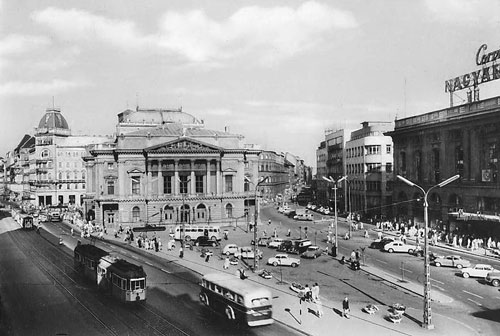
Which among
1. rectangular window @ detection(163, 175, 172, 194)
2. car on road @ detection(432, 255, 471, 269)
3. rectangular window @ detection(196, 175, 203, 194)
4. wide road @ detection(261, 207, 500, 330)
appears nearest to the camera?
wide road @ detection(261, 207, 500, 330)

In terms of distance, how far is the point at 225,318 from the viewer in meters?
29.6

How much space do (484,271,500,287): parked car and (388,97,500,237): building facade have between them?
12289 millimetres

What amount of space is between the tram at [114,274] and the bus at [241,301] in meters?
4.98

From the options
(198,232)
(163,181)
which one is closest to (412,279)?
(198,232)

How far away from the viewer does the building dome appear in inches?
5640

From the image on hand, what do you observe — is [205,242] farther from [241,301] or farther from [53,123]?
[53,123]

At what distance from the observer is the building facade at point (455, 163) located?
6006 centimetres

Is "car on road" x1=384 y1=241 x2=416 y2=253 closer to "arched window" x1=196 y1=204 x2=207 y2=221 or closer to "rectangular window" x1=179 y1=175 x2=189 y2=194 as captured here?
"arched window" x1=196 y1=204 x2=207 y2=221

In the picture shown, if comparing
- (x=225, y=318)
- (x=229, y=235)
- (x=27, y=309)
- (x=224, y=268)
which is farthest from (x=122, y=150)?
(x=225, y=318)

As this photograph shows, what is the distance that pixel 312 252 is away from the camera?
5388 cm

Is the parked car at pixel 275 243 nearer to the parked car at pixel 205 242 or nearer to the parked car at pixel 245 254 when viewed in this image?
the parked car at pixel 245 254

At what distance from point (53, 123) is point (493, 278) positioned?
434 feet

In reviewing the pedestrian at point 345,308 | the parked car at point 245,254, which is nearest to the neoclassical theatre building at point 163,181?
the parked car at point 245,254

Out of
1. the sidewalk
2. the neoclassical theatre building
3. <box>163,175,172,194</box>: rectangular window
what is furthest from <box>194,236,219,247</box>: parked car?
<box>163,175,172,194</box>: rectangular window
